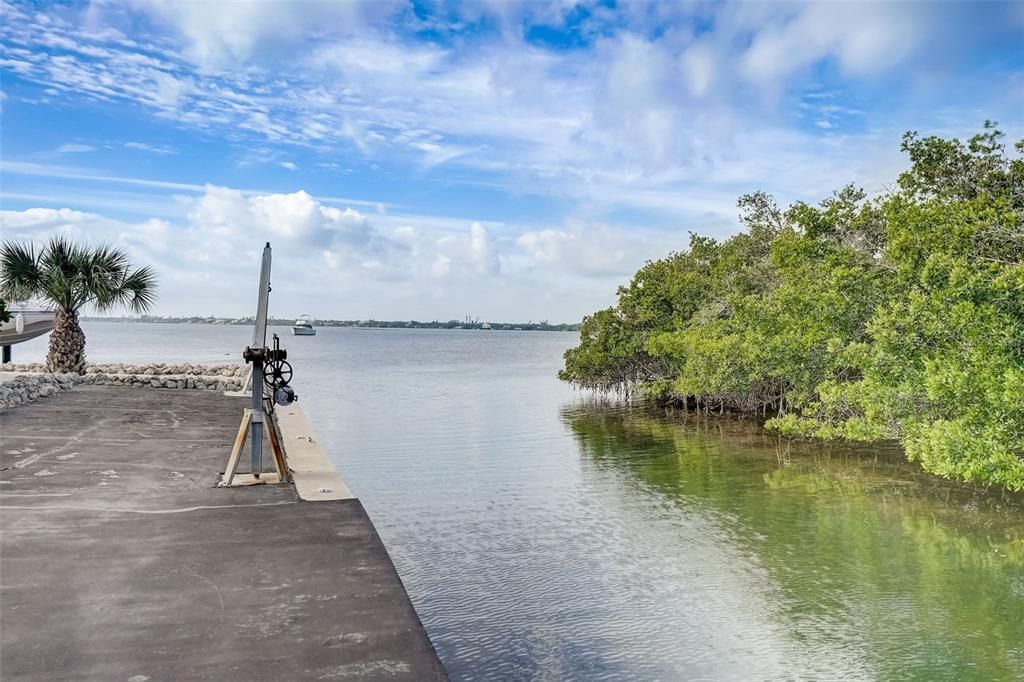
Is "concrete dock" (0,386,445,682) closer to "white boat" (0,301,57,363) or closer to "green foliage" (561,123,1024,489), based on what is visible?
"green foliage" (561,123,1024,489)

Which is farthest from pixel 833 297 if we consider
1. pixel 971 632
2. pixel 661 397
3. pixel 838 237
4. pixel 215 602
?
pixel 661 397

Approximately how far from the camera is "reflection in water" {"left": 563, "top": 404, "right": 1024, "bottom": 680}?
761 cm

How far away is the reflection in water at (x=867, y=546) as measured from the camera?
25.0ft

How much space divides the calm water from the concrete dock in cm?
194

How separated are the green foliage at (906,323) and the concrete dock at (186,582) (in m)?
8.07

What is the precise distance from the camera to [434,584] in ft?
30.4

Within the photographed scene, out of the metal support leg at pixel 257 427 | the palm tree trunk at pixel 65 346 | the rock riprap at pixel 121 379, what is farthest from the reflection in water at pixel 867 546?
the palm tree trunk at pixel 65 346

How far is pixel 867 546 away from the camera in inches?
431

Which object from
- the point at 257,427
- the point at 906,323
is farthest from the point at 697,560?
the point at 257,427

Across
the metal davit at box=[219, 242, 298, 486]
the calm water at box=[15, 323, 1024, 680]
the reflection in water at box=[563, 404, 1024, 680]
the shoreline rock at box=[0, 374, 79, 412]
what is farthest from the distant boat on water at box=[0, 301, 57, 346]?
the reflection in water at box=[563, 404, 1024, 680]

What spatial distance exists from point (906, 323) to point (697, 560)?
16.1 feet

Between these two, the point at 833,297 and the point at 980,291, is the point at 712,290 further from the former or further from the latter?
the point at 980,291

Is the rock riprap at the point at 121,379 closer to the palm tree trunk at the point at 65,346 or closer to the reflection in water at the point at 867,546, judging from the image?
the palm tree trunk at the point at 65,346

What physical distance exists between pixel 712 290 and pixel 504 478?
52.2 ft
